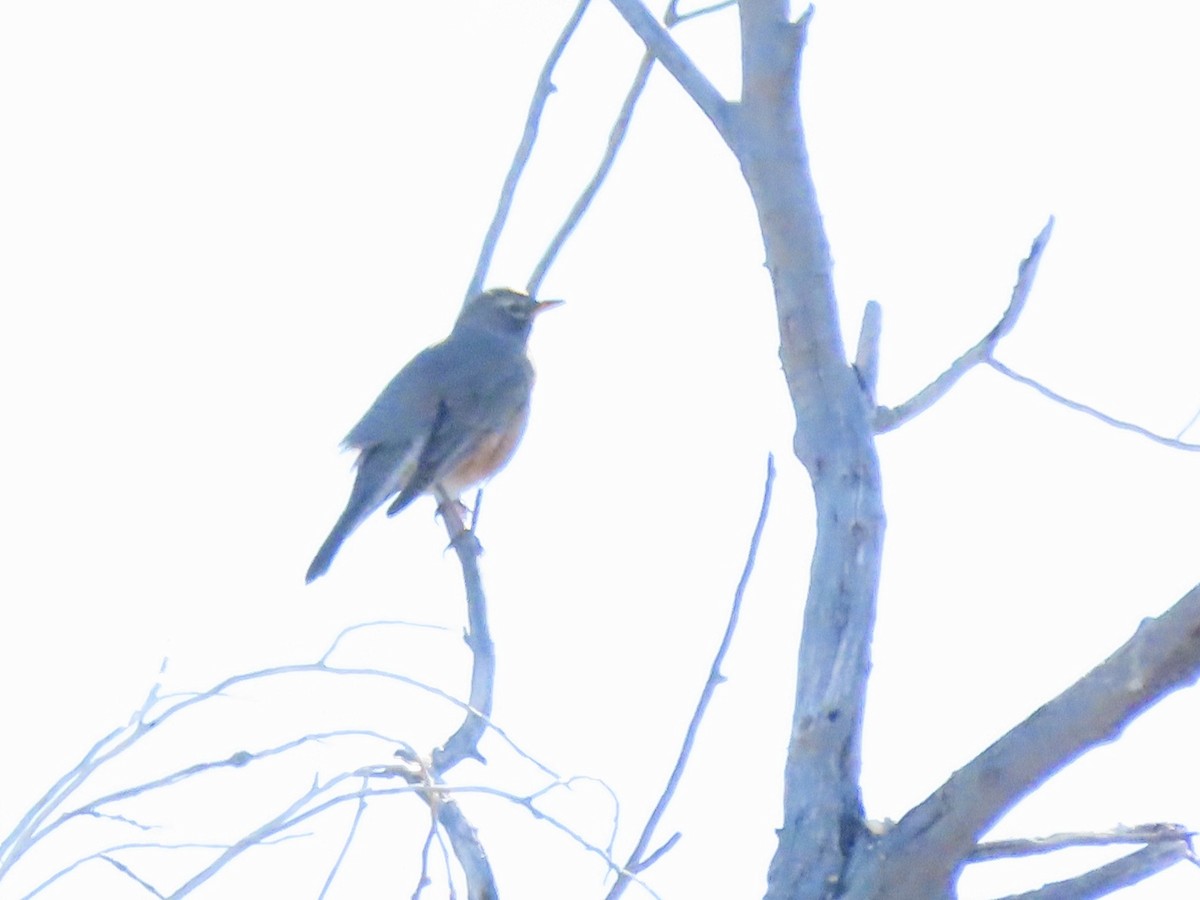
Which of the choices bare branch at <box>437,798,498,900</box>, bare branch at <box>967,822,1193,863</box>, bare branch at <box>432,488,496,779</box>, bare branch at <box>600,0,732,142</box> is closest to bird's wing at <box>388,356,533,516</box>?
bare branch at <box>432,488,496,779</box>

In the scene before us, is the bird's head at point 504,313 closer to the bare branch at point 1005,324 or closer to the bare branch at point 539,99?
the bare branch at point 539,99

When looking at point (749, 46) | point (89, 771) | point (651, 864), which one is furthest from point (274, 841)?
point (749, 46)

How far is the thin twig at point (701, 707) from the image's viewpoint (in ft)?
10.6

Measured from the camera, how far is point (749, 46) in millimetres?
3762

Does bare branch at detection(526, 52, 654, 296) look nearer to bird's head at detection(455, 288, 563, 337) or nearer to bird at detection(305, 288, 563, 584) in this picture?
A: bird at detection(305, 288, 563, 584)

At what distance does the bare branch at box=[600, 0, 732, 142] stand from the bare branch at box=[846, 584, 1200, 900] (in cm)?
141

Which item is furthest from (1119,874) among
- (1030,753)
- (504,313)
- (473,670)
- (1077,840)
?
(504,313)

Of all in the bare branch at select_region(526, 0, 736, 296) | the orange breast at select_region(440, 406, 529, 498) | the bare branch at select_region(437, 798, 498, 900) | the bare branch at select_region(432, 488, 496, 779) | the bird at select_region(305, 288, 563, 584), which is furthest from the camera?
the orange breast at select_region(440, 406, 529, 498)

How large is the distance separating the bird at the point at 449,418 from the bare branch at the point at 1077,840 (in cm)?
462

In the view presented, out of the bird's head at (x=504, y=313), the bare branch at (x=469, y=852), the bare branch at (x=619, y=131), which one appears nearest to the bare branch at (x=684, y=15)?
the bare branch at (x=619, y=131)

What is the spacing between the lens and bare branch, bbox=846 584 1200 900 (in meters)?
2.77

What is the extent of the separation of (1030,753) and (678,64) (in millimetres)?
1672

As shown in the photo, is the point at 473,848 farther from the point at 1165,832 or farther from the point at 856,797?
the point at 1165,832

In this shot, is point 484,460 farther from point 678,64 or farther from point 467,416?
point 678,64
